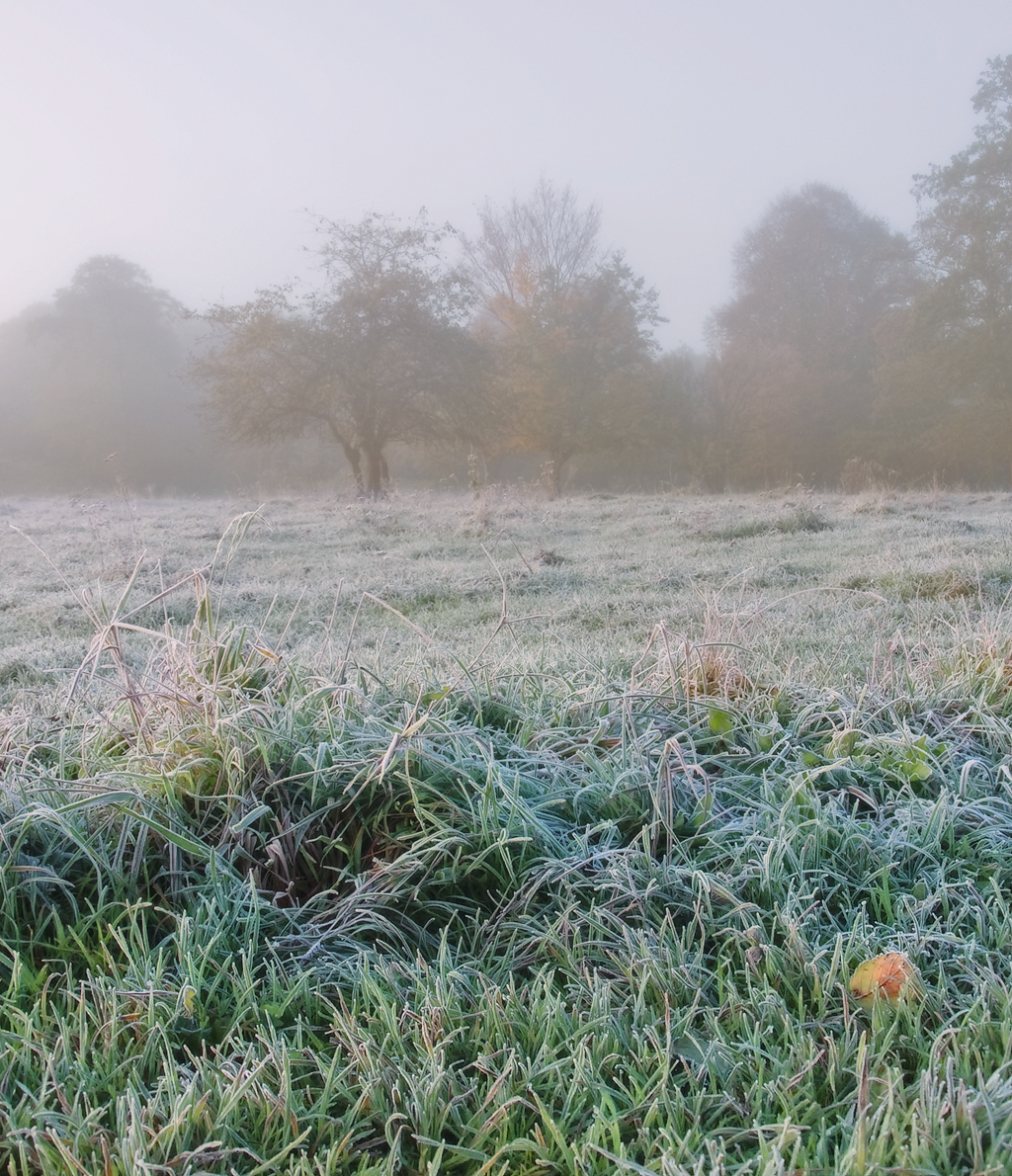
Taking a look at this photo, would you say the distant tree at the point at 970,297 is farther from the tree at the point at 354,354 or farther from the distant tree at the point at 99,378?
the distant tree at the point at 99,378

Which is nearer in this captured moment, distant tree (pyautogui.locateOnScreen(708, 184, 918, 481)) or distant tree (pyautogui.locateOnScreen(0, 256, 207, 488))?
distant tree (pyautogui.locateOnScreen(708, 184, 918, 481))

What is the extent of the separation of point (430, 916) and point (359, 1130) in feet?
1.57

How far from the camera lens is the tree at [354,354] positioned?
20.6 meters

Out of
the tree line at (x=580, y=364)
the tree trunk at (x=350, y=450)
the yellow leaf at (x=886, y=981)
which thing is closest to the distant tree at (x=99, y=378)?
the tree line at (x=580, y=364)

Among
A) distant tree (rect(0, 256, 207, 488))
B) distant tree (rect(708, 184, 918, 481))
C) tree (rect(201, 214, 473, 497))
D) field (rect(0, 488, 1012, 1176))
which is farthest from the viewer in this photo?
distant tree (rect(0, 256, 207, 488))

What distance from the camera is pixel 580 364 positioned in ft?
83.5

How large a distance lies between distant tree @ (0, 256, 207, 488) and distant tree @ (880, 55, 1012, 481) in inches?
1158

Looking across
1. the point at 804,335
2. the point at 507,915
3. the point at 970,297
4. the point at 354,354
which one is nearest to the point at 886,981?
the point at 507,915

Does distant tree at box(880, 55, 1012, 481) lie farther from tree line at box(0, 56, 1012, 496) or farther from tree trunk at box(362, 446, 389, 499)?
tree trunk at box(362, 446, 389, 499)

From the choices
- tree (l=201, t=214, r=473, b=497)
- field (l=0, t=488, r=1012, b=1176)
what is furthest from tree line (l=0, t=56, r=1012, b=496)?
field (l=0, t=488, r=1012, b=1176)

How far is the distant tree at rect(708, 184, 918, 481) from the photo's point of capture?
1078 inches

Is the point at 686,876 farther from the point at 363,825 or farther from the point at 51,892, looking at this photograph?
the point at 51,892

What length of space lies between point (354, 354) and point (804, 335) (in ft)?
61.1

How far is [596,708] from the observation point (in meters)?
2.15
